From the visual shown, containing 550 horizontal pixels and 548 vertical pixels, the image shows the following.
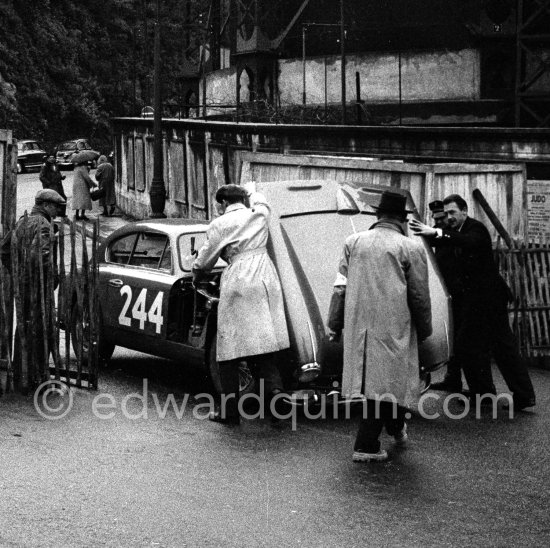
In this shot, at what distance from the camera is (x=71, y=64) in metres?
63.8

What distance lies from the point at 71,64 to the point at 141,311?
5544cm

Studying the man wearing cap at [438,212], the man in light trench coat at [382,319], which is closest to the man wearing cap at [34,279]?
the man in light trench coat at [382,319]

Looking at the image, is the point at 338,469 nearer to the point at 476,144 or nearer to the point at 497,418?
the point at 497,418

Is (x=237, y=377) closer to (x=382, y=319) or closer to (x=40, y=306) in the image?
(x=382, y=319)

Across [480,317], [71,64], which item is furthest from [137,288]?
[71,64]

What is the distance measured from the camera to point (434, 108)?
30031 mm

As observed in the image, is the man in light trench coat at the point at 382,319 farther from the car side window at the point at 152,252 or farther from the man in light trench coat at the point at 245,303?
the car side window at the point at 152,252

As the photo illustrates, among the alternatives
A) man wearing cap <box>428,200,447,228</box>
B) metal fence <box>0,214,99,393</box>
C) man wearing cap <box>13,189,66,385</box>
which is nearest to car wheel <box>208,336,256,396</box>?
metal fence <box>0,214,99,393</box>

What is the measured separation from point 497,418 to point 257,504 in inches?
122

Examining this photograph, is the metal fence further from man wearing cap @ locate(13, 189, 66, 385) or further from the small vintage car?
the small vintage car

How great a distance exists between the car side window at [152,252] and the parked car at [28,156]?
143ft

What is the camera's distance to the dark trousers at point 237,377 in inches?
341

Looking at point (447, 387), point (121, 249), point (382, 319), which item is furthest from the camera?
point (121, 249)

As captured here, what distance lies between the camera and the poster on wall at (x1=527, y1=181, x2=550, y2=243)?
15422 millimetres
